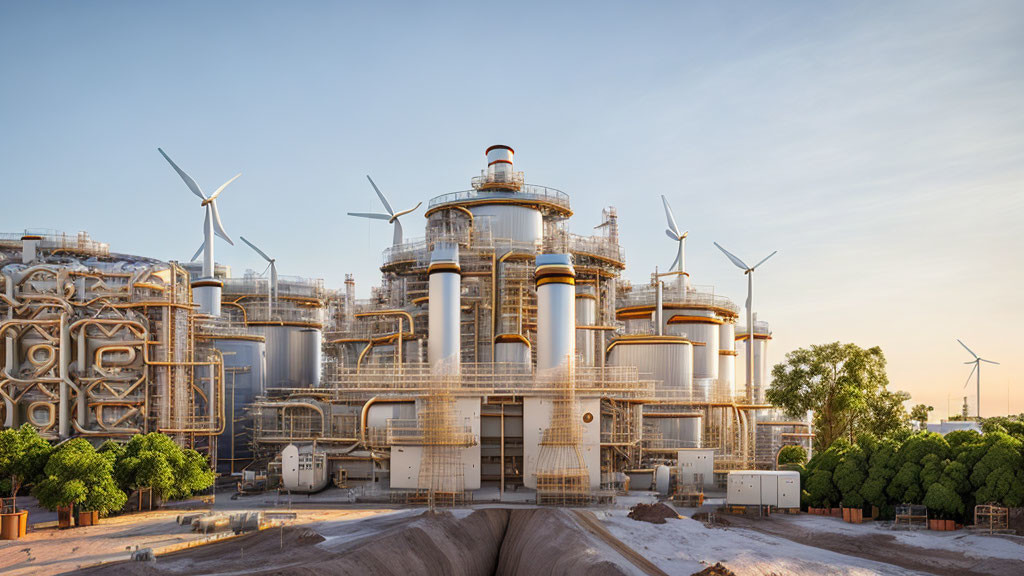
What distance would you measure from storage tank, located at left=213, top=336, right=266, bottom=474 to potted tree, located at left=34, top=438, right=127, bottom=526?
20.1m

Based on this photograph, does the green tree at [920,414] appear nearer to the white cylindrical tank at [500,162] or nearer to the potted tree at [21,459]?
the white cylindrical tank at [500,162]

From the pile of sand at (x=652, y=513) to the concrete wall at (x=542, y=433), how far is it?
5.65 m

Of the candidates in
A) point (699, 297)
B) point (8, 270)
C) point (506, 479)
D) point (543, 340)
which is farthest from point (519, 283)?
point (8, 270)

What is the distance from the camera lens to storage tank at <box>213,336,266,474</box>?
6531 centimetres

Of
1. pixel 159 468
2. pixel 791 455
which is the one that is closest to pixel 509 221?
pixel 159 468

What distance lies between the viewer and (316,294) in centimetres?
8988

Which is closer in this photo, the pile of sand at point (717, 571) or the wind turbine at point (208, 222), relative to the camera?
the pile of sand at point (717, 571)

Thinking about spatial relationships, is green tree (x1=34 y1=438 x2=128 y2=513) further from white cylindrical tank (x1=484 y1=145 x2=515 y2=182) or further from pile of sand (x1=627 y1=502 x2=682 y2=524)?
white cylindrical tank (x1=484 y1=145 x2=515 y2=182)

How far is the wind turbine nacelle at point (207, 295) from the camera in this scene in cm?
6919

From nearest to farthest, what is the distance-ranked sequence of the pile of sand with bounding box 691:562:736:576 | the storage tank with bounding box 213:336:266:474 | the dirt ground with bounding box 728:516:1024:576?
the pile of sand with bounding box 691:562:736:576 < the dirt ground with bounding box 728:516:1024:576 < the storage tank with bounding box 213:336:266:474

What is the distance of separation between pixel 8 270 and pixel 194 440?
55.1ft

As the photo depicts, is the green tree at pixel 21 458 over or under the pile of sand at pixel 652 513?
over

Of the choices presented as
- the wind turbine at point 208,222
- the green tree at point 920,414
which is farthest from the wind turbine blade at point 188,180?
the green tree at point 920,414

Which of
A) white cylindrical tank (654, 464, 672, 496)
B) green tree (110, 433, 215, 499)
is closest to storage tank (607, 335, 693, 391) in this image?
white cylindrical tank (654, 464, 672, 496)
